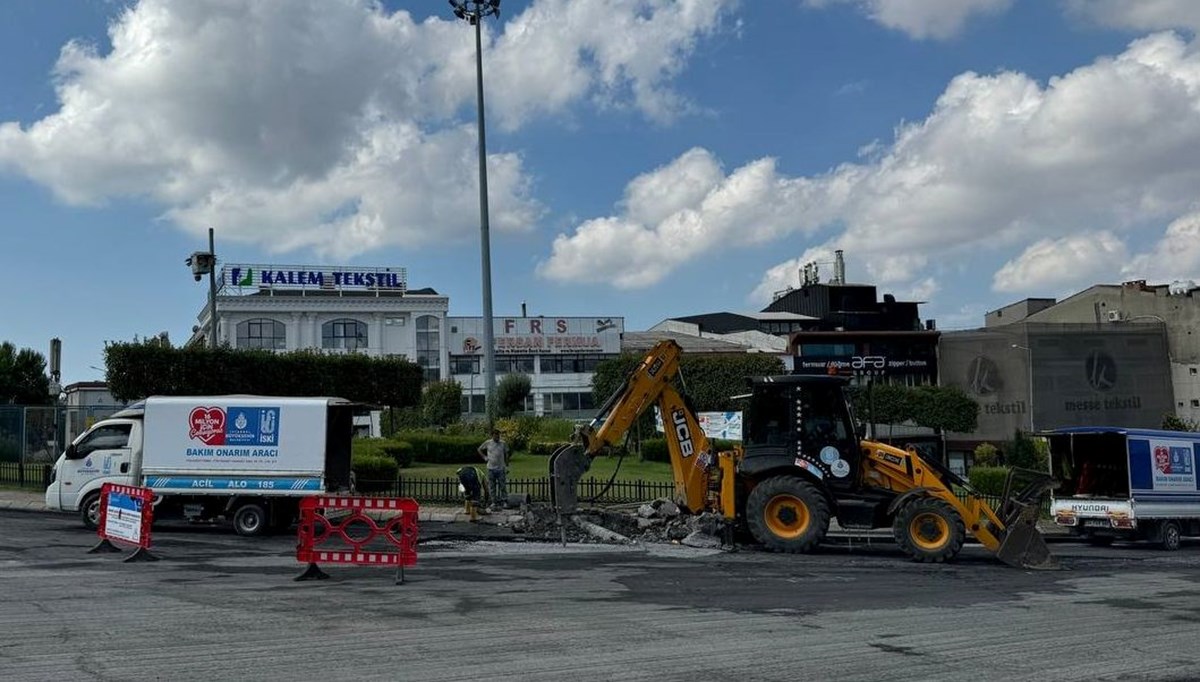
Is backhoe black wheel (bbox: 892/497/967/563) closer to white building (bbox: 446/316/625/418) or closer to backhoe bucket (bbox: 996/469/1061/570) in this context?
backhoe bucket (bbox: 996/469/1061/570)

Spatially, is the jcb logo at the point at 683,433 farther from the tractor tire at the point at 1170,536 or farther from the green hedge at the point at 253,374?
the green hedge at the point at 253,374

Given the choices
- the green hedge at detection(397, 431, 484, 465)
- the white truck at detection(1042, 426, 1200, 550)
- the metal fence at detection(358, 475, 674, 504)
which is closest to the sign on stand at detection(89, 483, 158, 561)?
the metal fence at detection(358, 475, 674, 504)

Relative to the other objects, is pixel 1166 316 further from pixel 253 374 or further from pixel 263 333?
pixel 263 333

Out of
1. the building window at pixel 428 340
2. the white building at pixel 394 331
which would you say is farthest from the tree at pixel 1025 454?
the building window at pixel 428 340

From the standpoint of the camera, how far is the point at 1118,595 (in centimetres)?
1288

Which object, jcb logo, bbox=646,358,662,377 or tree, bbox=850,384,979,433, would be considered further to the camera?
tree, bbox=850,384,979,433

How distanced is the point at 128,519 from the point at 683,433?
30.5 feet

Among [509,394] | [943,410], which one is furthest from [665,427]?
[943,410]

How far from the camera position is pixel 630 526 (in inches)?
738

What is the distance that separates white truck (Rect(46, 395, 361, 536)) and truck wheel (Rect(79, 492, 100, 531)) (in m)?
0.02

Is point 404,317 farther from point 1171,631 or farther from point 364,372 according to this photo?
point 1171,631

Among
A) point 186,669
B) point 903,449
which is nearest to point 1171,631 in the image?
point 903,449

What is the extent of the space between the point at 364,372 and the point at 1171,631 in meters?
29.7

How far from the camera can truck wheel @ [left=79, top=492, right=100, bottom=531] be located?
63.1ft
